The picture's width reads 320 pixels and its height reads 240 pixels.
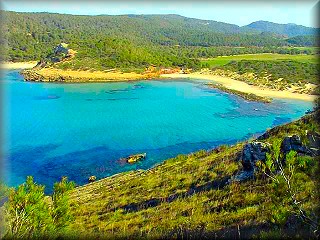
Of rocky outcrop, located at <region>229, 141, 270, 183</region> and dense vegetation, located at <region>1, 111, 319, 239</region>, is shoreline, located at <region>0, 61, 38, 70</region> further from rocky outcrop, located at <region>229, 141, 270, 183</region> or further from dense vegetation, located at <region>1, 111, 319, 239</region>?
rocky outcrop, located at <region>229, 141, 270, 183</region>

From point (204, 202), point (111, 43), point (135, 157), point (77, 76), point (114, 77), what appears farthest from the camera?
point (111, 43)

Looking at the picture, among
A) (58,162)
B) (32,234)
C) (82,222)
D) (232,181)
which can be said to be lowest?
(58,162)

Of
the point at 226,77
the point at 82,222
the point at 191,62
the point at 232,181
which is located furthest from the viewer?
the point at 191,62

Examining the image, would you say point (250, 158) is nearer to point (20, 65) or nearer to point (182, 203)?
point (182, 203)

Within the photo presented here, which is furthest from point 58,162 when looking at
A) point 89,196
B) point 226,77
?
point 226,77

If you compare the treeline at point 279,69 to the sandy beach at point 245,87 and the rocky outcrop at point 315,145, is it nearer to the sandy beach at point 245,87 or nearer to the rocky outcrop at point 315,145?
the sandy beach at point 245,87

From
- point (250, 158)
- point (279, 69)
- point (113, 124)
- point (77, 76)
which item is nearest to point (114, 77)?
point (77, 76)

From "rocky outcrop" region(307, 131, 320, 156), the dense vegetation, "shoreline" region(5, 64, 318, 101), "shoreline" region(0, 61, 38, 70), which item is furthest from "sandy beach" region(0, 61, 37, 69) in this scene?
"rocky outcrop" region(307, 131, 320, 156)

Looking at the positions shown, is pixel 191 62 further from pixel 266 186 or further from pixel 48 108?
pixel 266 186
